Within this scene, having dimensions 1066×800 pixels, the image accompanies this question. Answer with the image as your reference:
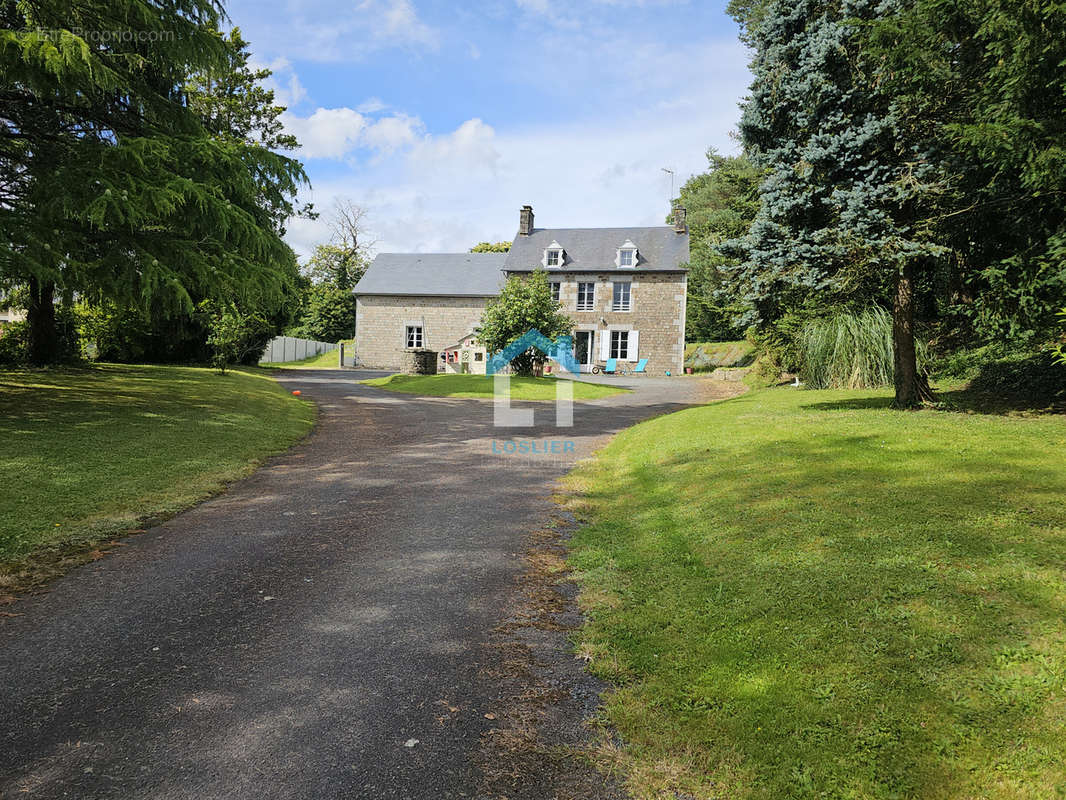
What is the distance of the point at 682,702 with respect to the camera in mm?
3053

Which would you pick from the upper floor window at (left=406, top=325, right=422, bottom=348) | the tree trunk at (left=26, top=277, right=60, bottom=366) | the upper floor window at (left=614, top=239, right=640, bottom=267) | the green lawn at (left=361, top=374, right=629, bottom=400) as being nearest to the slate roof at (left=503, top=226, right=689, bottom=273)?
the upper floor window at (left=614, top=239, right=640, bottom=267)

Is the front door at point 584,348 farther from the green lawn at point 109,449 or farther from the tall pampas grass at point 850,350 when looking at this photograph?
the green lawn at point 109,449

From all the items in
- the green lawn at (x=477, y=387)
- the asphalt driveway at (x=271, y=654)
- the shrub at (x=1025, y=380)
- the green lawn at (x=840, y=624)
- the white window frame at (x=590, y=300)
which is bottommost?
the asphalt driveway at (x=271, y=654)

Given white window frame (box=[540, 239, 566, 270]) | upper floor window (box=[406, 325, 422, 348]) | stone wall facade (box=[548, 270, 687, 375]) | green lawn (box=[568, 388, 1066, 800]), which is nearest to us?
green lawn (box=[568, 388, 1066, 800])

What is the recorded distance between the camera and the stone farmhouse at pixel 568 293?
3684 cm

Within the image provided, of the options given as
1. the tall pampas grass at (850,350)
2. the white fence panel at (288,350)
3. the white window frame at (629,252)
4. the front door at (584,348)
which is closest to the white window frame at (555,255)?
the white window frame at (629,252)

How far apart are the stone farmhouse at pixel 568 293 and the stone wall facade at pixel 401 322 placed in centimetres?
6

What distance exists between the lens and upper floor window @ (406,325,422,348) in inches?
1580

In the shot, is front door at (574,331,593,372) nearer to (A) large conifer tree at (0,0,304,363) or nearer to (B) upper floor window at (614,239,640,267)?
(B) upper floor window at (614,239,640,267)

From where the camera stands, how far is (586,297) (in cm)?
3791

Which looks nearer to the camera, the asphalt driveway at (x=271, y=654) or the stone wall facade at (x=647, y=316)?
the asphalt driveway at (x=271, y=654)

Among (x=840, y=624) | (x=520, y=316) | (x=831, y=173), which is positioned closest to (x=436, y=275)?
(x=520, y=316)

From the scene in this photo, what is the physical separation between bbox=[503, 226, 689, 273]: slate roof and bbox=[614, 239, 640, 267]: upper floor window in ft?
0.96

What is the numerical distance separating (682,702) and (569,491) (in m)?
4.76
